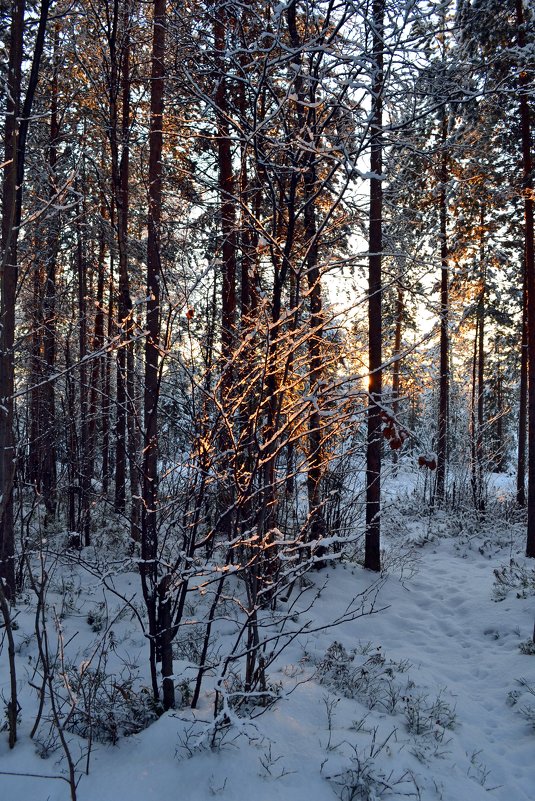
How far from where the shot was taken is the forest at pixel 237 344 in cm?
324

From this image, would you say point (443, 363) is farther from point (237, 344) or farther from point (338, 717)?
point (338, 717)

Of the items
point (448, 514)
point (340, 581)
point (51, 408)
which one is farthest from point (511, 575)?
point (51, 408)

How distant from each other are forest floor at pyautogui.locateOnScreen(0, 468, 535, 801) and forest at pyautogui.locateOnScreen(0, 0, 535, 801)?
0.05 meters

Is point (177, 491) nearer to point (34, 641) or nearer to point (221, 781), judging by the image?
point (221, 781)

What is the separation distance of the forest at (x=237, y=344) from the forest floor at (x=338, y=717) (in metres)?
0.05

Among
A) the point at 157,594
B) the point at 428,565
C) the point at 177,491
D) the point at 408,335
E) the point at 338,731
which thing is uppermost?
the point at 408,335

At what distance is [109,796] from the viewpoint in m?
3.01

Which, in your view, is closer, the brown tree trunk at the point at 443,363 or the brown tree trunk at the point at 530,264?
the brown tree trunk at the point at 530,264

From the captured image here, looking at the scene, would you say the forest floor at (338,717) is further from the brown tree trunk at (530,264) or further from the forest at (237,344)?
the brown tree trunk at (530,264)

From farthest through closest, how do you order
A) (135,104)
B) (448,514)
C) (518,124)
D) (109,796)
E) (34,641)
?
(448,514), (518,124), (135,104), (34,641), (109,796)

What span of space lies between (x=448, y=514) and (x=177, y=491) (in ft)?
37.1

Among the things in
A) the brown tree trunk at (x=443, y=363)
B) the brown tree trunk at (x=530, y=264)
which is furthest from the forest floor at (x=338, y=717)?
the brown tree trunk at (x=443, y=363)

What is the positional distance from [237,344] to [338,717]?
3367mm

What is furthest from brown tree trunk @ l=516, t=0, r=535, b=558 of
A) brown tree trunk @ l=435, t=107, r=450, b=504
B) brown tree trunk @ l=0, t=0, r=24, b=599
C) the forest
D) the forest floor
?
brown tree trunk @ l=0, t=0, r=24, b=599
